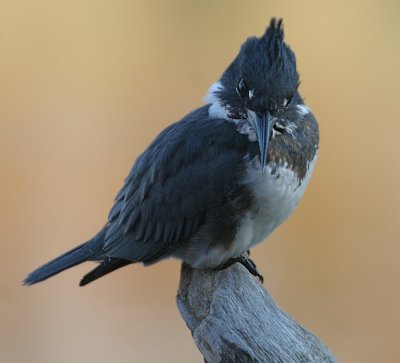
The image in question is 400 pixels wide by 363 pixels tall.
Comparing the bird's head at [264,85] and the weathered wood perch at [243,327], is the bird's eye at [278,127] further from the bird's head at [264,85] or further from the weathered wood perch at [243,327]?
the weathered wood perch at [243,327]

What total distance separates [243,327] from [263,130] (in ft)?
1.08

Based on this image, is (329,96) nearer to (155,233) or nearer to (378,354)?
(378,354)

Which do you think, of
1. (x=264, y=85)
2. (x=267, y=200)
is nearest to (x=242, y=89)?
(x=264, y=85)

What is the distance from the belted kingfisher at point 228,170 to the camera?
120cm

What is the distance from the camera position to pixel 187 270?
1.36 meters

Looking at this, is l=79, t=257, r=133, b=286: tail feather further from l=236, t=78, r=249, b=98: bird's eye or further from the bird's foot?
l=236, t=78, r=249, b=98: bird's eye

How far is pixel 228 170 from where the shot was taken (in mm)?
1243

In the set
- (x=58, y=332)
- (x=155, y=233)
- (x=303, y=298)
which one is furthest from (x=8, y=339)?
(x=155, y=233)

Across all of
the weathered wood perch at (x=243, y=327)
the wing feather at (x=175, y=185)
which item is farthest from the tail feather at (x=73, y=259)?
the weathered wood perch at (x=243, y=327)

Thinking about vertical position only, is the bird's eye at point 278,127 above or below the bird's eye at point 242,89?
below

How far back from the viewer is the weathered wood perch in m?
1.01

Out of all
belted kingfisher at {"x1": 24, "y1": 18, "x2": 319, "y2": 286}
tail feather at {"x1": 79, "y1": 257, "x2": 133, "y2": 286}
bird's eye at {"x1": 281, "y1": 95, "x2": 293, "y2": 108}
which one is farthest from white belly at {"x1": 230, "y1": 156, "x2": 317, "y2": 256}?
tail feather at {"x1": 79, "y1": 257, "x2": 133, "y2": 286}

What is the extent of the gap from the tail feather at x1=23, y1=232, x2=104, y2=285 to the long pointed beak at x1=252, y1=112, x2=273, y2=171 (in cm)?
45

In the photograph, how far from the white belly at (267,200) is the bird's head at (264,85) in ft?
0.14
